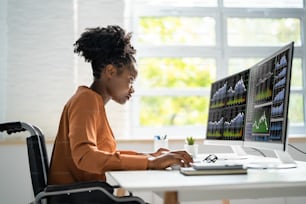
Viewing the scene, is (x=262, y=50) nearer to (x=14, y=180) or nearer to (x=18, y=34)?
(x=18, y=34)

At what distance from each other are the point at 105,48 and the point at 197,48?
164cm

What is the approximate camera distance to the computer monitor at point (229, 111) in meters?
→ 2.07

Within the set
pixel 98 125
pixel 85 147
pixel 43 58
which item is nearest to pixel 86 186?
pixel 85 147

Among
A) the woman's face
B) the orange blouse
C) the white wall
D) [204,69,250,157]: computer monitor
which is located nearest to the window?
the white wall

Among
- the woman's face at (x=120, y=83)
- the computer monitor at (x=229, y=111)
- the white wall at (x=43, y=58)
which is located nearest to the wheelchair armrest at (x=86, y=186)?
the woman's face at (x=120, y=83)

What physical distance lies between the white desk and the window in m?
1.91

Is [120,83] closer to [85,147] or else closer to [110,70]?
[110,70]

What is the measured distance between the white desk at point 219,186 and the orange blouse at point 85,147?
16cm

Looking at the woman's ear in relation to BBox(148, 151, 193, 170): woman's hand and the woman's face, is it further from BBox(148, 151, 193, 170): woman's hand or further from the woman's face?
BBox(148, 151, 193, 170): woman's hand

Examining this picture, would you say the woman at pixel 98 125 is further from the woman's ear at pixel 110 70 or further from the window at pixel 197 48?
the window at pixel 197 48

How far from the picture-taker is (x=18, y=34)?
2.83 m

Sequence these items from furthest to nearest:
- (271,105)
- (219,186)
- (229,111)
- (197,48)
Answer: (197,48) → (229,111) → (271,105) → (219,186)

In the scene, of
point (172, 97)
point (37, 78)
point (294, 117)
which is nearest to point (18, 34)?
point (37, 78)

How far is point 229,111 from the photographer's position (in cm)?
223
